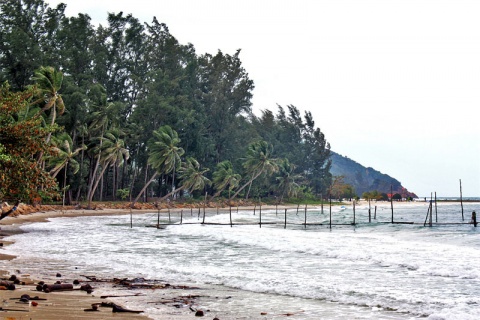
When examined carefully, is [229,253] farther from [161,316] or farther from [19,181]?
[161,316]

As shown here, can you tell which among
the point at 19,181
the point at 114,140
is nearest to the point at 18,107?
the point at 19,181

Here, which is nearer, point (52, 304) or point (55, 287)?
point (52, 304)

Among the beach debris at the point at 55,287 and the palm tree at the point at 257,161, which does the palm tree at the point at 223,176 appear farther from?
the beach debris at the point at 55,287

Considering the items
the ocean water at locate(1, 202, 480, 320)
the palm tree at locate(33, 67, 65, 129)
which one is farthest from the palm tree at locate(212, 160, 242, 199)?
the ocean water at locate(1, 202, 480, 320)

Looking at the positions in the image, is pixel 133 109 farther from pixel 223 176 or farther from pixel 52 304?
pixel 52 304

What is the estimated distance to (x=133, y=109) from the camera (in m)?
71.6

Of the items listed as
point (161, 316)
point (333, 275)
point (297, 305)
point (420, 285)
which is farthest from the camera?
point (333, 275)

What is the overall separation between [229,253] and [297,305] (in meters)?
10.4

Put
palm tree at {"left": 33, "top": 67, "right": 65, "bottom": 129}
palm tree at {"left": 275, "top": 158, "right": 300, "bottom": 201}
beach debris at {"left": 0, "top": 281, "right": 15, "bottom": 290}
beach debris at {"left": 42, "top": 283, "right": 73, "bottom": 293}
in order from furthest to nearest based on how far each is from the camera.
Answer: palm tree at {"left": 275, "top": 158, "right": 300, "bottom": 201}, palm tree at {"left": 33, "top": 67, "right": 65, "bottom": 129}, beach debris at {"left": 42, "top": 283, "right": 73, "bottom": 293}, beach debris at {"left": 0, "top": 281, "right": 15, "bottom": 290}

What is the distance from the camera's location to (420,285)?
1254cm

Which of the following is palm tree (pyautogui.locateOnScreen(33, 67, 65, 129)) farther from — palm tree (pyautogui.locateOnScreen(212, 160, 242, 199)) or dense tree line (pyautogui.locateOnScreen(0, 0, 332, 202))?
palm tree (pyautogui.locateOnScreen(212, 160, 242, 199))

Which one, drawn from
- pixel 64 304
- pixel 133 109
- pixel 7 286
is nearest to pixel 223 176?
pixel 133 109

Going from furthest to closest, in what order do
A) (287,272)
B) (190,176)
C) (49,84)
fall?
(190,176), (49,84), (287,272)

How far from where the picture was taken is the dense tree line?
52.5 m
